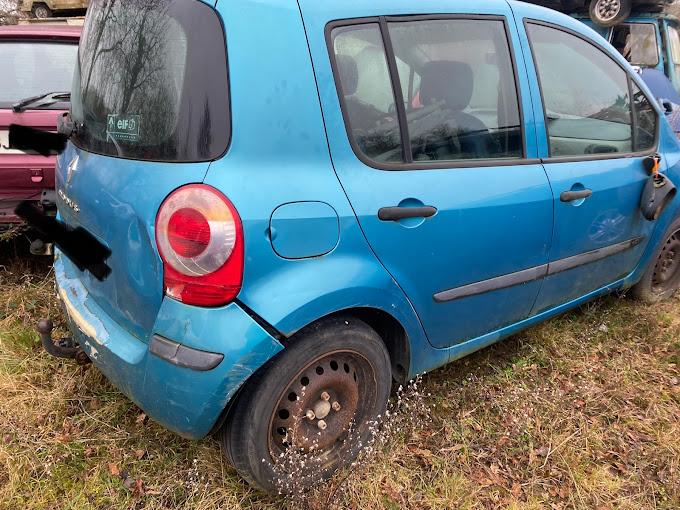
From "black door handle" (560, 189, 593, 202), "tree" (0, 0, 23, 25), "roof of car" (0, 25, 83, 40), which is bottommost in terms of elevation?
"tree" (0, 0, 23, 25)

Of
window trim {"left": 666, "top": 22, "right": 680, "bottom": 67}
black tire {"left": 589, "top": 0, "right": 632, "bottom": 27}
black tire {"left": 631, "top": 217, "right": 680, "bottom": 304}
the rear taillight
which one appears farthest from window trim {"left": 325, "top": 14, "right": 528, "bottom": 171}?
window trim {"left": 666, "top": 22, "right": 680, "bottom": 67}

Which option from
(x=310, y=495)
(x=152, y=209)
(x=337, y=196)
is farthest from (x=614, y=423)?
(x=152, y=209)

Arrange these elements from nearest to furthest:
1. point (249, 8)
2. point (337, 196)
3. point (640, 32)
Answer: point (249, 8), point (337, 196), point (640, 32)

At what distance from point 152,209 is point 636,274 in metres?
2.92

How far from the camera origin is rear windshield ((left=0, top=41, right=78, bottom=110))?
295 centimetres

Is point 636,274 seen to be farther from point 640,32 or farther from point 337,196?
point 640,32

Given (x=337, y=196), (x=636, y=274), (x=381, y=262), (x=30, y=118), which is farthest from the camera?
(x=636, y=274)

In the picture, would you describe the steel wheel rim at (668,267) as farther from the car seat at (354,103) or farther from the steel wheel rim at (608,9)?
the steel wheel rim at (608,9)

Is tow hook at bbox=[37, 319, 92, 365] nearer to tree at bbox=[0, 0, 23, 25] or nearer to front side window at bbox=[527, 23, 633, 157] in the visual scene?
front side window at bbox=[527, 23, 633, 157]

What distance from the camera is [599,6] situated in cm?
766

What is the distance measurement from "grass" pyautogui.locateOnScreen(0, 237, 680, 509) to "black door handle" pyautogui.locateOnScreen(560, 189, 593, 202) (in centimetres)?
94

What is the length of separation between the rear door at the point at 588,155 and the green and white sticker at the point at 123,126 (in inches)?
66.4

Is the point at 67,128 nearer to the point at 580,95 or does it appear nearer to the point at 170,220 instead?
the point at 170,220

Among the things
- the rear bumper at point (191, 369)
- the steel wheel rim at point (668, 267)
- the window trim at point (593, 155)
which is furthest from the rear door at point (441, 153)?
the steel wheel rim at point (668, 267)
